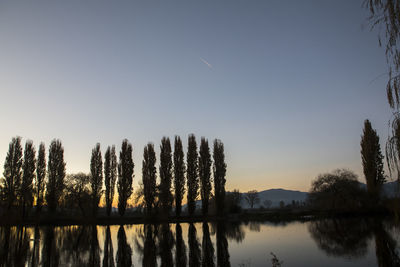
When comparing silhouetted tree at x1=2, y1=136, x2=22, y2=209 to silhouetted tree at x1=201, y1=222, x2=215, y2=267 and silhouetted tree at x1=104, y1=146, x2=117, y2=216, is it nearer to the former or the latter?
silhouetted tree at x1=104, y1=146, x2=117, y2=216

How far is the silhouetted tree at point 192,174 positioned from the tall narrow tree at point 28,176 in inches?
747

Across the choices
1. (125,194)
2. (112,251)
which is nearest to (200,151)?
(125,194)

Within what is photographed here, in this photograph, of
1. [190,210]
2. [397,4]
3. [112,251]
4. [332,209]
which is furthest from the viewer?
[190,210]

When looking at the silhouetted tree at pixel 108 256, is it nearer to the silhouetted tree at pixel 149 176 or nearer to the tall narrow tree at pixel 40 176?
the silhouetted tree at pixel 149 176

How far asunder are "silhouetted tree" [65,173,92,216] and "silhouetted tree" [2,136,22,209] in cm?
661

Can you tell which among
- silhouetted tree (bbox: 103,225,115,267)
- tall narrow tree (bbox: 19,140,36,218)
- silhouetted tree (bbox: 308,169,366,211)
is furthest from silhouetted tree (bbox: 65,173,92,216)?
silhouetted tree (bbox: 308,169,366,211)

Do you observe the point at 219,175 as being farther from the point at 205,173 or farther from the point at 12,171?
the point at 12,171

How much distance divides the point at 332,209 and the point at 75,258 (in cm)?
3004

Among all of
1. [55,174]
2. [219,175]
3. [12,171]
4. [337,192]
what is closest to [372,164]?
[337,192]

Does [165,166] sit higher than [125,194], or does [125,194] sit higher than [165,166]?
[165,166]

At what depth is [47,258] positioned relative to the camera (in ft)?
34.9

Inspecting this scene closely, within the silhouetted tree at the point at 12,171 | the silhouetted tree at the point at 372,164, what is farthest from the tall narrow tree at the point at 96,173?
the silhouetted tree at the point at 372,164

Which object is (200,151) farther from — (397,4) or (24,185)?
(397,4)

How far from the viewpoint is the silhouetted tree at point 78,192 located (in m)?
34.9
